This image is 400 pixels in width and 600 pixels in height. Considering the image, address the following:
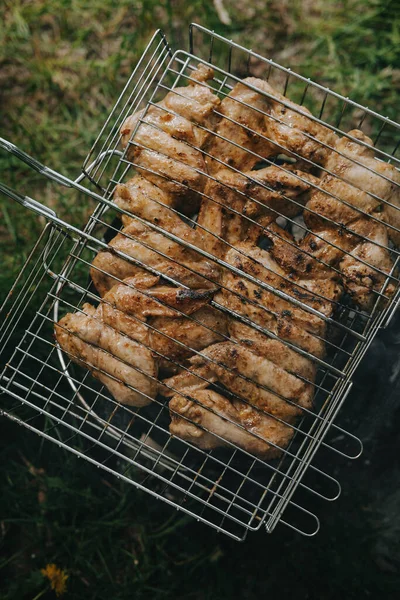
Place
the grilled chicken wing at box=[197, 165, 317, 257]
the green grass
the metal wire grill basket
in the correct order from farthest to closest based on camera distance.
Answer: the green grass
the grilled chicken wing at box=[197, 165, 317, 257]
the metal wire grill basket

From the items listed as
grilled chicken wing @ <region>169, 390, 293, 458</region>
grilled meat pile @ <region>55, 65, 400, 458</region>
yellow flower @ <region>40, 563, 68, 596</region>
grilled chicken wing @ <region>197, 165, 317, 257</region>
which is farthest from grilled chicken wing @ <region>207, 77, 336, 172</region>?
yellow flower @ <region>40, 563, 68, 596</region>

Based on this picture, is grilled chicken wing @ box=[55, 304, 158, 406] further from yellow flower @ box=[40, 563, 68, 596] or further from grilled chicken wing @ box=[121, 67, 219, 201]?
yellow flower @ box=[40, 563, 68, 596]

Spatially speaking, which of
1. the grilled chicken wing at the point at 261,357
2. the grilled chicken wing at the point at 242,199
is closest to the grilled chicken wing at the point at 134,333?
the grilled chicken wing at the point at 261,357

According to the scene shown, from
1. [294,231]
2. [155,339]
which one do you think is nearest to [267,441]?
[155,339]

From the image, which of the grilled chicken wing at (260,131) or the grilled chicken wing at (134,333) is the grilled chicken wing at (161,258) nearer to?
the grilled chicken wing at (134,333)

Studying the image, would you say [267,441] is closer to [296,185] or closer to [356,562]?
[296,185]

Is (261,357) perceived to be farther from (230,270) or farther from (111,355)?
(111,355)
